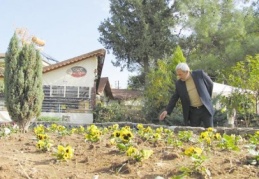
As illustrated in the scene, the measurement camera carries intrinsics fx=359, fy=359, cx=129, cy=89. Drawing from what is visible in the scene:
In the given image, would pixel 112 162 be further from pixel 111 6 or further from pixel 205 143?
pixel 111 6

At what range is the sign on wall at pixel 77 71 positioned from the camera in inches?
818

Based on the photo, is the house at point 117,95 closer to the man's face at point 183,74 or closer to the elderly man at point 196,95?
the elderly man at point 196,95

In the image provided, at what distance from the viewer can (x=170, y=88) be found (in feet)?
53.5

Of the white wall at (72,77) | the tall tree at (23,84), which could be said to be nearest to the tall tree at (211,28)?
the white wall at (72,77)

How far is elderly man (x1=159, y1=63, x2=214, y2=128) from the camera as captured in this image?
5.02 metres

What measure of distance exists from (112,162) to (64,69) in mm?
19003

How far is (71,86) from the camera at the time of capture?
20797 millimetres

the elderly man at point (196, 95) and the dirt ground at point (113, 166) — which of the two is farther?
the elderly man at point (196, 95)

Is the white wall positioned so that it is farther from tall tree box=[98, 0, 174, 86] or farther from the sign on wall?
tall tree box=[98, 0, 174, 86]

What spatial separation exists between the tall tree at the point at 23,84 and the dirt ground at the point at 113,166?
569 centimetres

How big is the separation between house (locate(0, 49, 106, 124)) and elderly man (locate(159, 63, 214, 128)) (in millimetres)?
15363

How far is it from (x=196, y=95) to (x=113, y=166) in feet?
9.89

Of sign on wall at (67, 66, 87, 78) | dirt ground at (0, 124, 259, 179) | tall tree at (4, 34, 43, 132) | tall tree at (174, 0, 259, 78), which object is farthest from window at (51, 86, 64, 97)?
dirt ground at (0, 124, 259, 179)

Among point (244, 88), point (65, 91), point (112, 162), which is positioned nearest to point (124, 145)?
point (112, 162)
